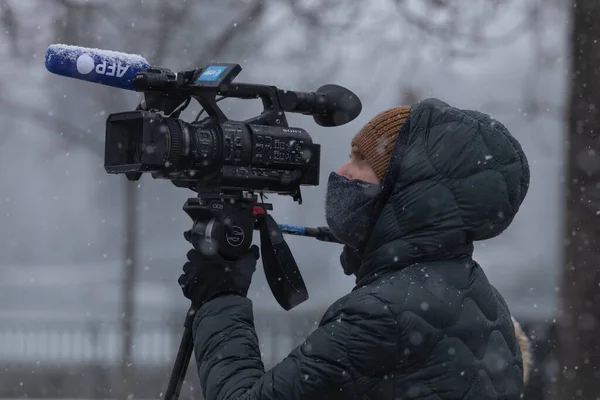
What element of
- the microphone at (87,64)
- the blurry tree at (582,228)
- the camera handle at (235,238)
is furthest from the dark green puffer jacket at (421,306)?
the blurry tree at (582,228)

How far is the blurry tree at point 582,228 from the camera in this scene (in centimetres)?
441

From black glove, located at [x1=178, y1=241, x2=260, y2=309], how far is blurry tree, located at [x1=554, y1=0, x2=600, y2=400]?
8.81 feet

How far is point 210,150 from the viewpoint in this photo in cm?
220

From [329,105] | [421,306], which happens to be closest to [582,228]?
[329,105]

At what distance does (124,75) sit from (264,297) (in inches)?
205

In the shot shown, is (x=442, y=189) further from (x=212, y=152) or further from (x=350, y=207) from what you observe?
(x=212, y=152)

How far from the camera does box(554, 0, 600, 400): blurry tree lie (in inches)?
174

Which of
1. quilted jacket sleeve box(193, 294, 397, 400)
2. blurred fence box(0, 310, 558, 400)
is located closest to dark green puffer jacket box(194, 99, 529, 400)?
quilted jacket sleeve box(193, 294, 397, 400)

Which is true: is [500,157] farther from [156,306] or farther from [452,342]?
[156,306]

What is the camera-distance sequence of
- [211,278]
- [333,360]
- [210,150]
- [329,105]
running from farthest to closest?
[329,105], [210,150], [211,278], [333,360]

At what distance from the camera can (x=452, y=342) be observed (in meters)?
1.84

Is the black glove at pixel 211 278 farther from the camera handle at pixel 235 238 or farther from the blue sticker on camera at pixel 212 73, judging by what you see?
the blue sticker on camera at pixel 212 73

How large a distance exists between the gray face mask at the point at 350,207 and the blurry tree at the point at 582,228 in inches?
105

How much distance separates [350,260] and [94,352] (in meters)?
6.42
